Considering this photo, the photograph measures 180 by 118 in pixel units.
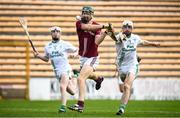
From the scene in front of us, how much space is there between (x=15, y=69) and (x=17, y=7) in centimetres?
271

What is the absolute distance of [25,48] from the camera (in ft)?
80.9

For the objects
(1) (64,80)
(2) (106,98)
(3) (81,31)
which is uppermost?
(3) (81,31)

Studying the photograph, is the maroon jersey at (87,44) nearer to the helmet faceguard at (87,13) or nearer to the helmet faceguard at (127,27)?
the helmet faceguard at (87,13)

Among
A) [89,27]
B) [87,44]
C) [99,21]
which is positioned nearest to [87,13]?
[89,27]

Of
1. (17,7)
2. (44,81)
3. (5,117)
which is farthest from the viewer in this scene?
(17,7)

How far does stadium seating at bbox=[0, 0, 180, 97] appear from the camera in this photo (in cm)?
2458

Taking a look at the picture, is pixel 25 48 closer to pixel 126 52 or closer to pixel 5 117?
pixel 126 52

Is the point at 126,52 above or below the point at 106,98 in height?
above

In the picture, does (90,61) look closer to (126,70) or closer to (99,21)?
(126,70)

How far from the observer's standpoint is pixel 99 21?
26.3 m

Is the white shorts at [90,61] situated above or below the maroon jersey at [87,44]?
below

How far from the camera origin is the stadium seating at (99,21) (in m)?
24.6

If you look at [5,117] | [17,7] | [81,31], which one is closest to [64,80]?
[81,31]

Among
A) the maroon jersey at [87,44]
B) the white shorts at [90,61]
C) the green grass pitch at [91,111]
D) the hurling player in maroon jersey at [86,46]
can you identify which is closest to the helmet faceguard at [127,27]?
the hurling player in maroon jersey at [86,46]
